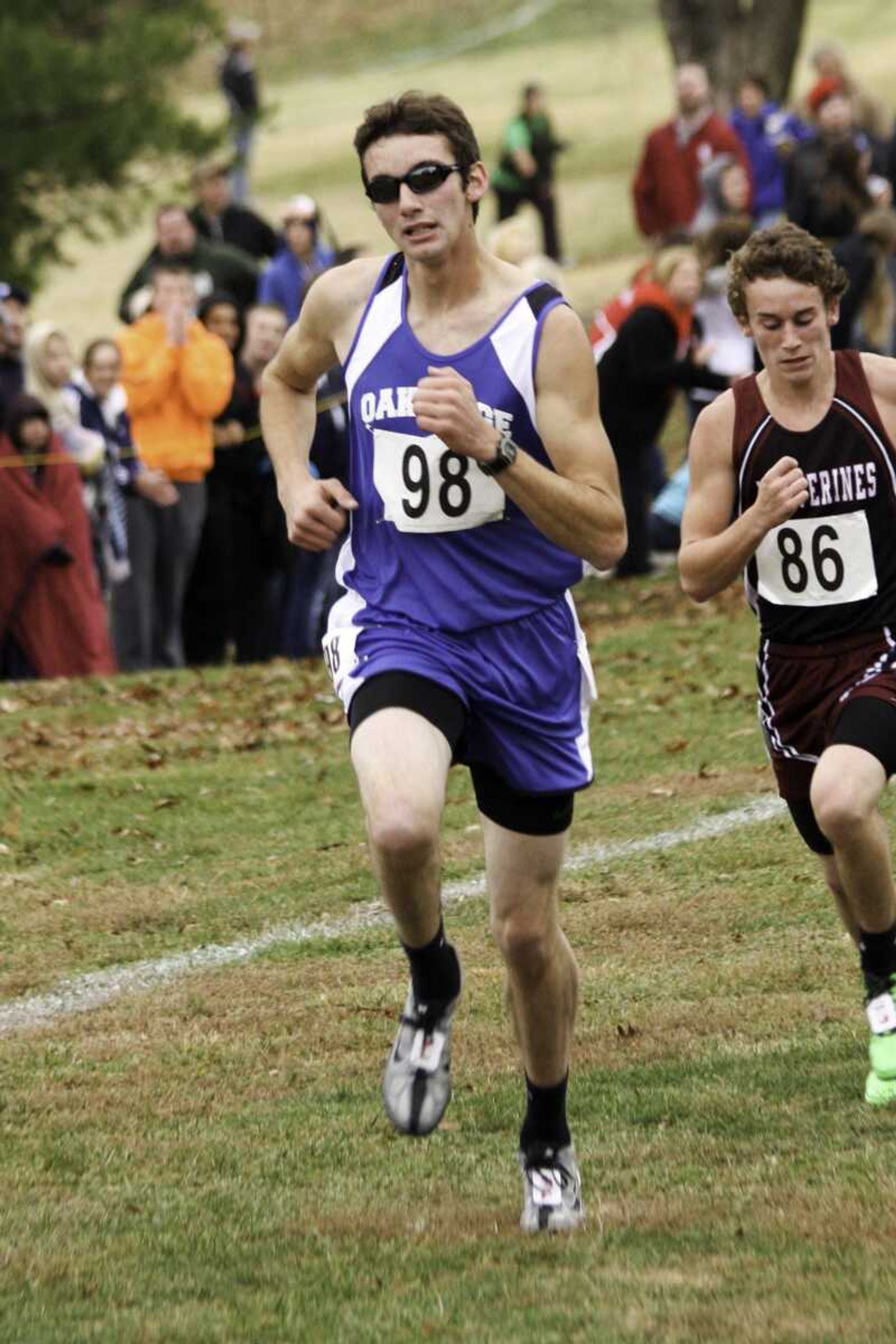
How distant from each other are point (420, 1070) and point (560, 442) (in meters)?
1.40

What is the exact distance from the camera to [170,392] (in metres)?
13.9

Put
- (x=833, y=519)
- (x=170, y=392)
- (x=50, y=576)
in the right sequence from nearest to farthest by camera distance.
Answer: (x=833, y=519) < (x=50, y=576) < (x=170, y=392)

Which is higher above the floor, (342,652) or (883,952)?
(342,652)

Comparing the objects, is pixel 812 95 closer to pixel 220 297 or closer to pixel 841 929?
pixel 220 297

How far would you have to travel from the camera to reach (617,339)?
46.9 ft

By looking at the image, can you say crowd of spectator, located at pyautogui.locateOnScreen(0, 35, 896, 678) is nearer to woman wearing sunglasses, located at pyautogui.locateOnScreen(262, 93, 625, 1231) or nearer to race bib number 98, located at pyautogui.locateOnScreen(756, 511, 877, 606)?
race bib number 98, located at pyautogui.locateOnScreen(756, 511, 877, 606)

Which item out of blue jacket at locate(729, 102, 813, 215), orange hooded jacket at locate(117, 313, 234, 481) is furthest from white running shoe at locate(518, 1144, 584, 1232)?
blue jacket at locate(729, 102, 813, 215)

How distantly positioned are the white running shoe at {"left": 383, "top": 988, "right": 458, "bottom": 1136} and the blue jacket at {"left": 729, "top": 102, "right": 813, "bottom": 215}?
16.3 meters

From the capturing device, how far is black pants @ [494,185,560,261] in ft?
83.8

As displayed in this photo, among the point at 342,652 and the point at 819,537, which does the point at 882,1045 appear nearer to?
the point at 819,537

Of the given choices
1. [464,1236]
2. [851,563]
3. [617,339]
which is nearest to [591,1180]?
[464,1236]

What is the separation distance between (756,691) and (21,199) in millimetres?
14899

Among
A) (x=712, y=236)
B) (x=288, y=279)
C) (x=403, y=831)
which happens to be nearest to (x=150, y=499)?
(x=712, y=236)

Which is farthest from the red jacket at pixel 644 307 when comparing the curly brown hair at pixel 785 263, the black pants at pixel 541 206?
the black pants at pixel 541 206
